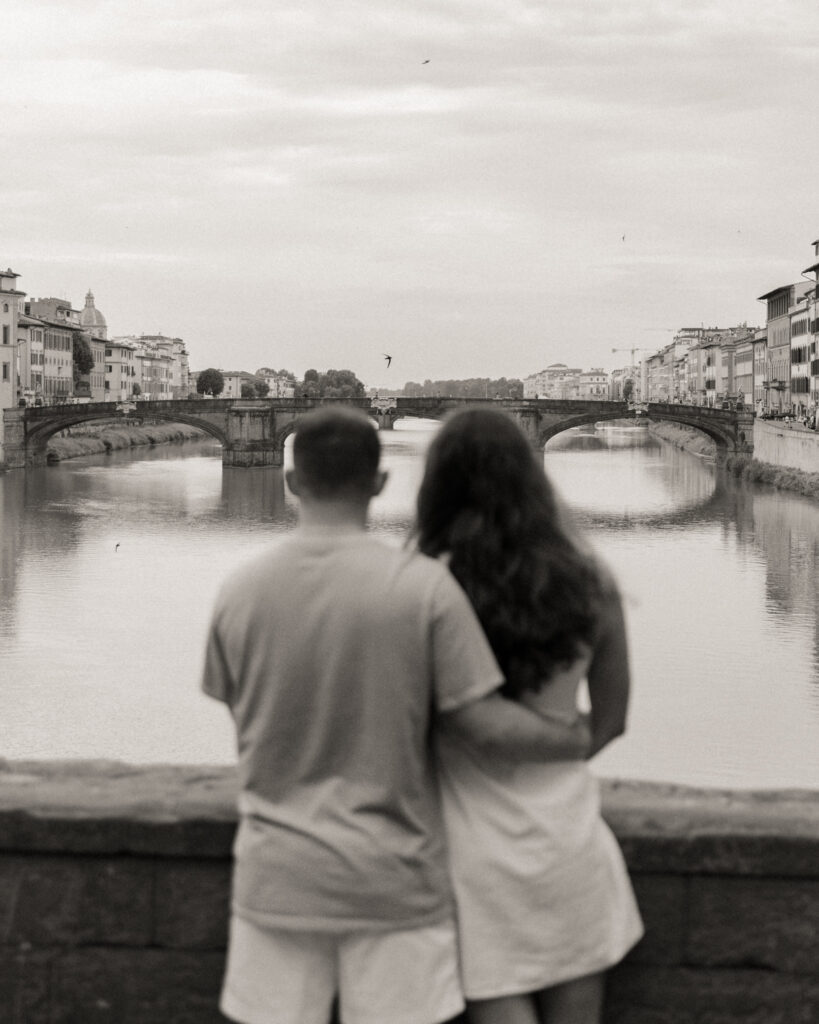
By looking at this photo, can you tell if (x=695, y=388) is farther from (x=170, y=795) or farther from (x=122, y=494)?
(x=170, y=795)

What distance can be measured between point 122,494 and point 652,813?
37630mm

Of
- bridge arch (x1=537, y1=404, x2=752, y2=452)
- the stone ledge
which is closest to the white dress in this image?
the stone ledge

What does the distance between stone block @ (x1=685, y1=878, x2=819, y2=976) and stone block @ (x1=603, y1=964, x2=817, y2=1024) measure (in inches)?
0.8

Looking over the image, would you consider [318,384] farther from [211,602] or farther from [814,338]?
[211,602]

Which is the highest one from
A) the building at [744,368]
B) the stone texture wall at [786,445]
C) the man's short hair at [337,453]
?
the building at [744,368]

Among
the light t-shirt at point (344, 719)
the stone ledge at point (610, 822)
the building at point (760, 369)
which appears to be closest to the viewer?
the light t-shirt at point (344, 719)

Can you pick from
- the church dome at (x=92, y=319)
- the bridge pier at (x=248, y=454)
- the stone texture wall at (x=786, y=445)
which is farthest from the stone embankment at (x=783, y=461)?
the church dome at (x=92, y=319)

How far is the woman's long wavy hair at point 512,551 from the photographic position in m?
1.92

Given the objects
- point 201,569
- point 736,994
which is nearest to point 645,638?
point 201,569

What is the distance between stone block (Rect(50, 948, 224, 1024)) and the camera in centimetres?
224

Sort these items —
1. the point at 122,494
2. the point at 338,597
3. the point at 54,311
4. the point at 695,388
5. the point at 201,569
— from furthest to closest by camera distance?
the point at 695,388
the point at 54,311
the point at 122,494
the point at 201,569
the point at 338,597

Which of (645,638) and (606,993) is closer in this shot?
(606,993)

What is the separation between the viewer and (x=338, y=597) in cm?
185

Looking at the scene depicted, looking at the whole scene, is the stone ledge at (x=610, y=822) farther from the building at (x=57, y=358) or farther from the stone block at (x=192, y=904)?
the building at (x=57, y=358)
